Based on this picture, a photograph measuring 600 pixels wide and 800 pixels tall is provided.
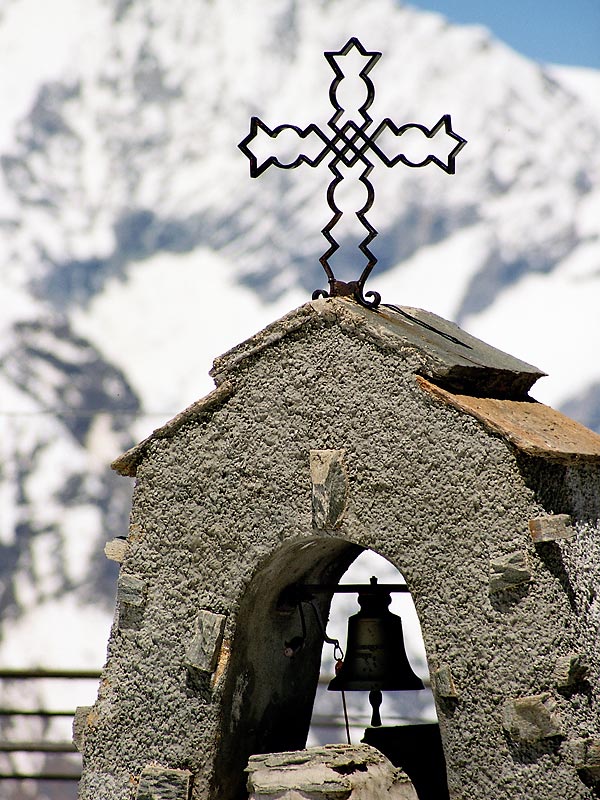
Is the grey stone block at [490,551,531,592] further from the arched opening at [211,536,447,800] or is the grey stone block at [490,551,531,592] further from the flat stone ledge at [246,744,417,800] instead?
the flat stone ledge at [246,744,417,800]

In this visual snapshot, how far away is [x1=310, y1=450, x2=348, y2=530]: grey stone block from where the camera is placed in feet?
8.77

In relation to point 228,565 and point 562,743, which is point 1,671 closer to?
point 228,565

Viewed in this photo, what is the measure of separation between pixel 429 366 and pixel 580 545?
20.8 inches

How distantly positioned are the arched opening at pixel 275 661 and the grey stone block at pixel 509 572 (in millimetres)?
419

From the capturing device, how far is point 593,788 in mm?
2412

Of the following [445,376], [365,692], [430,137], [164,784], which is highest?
[430,137]

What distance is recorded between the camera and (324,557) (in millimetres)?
3189

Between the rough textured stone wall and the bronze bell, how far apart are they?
0.60ft

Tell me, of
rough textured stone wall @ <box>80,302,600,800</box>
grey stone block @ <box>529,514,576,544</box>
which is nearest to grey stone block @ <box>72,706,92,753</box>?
rough textured stone wall @ <box>80,302,600,800</box>

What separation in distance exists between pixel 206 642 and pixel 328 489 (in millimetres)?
486

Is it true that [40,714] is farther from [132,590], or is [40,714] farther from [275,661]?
[132,590]

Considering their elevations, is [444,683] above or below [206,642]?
below

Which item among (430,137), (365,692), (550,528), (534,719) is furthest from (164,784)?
(365,692)

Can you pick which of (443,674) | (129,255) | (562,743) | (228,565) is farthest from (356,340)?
(129,255)
